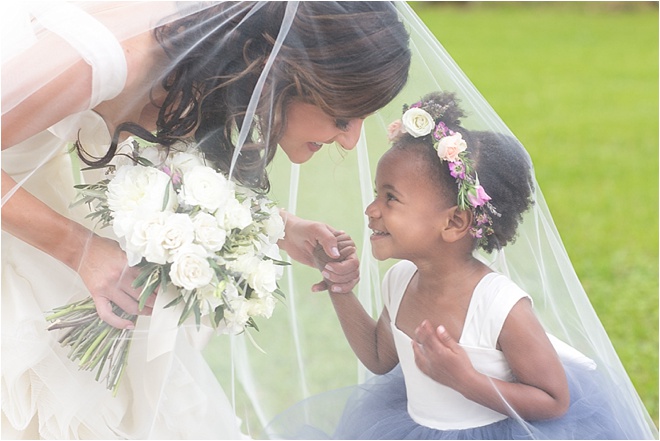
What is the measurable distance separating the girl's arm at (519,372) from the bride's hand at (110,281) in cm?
77

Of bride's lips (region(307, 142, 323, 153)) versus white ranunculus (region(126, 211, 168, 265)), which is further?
bride's lips (region(307, 142, 323, 153))

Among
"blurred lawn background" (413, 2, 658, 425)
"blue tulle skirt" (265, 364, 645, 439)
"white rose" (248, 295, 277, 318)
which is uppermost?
"white rose" (248, 295, 277, 318)

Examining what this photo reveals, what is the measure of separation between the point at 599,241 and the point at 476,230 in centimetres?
363

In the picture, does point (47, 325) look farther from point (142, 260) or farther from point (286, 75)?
point (286, 75)

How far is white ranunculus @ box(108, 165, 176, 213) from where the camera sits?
219 cm

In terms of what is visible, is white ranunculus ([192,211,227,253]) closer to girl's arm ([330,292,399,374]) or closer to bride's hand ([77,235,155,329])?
bride's hand ([77,235,155,329])

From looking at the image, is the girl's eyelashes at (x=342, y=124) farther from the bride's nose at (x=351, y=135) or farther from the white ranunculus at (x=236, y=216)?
the white ranunculus at (x=236, y=216)

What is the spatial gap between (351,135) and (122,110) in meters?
0.59

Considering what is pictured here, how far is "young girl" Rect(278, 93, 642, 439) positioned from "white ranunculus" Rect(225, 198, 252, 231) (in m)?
0.41

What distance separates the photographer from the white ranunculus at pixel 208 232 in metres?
2.17

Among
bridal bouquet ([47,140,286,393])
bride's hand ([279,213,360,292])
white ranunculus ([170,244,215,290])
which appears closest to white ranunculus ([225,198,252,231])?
bridal bouquet ([47,140,286,393])

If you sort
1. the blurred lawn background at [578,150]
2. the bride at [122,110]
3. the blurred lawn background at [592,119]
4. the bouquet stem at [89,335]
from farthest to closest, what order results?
the blurred lawn background at [592,119]
the blurred lawn background at [578,150]
the bouquet stem at [89,335]
the bride at [122,110]

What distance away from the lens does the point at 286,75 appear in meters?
2.29

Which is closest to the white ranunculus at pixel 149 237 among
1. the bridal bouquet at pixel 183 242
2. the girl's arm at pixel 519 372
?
the bridal bouquet at pixel 183 242
